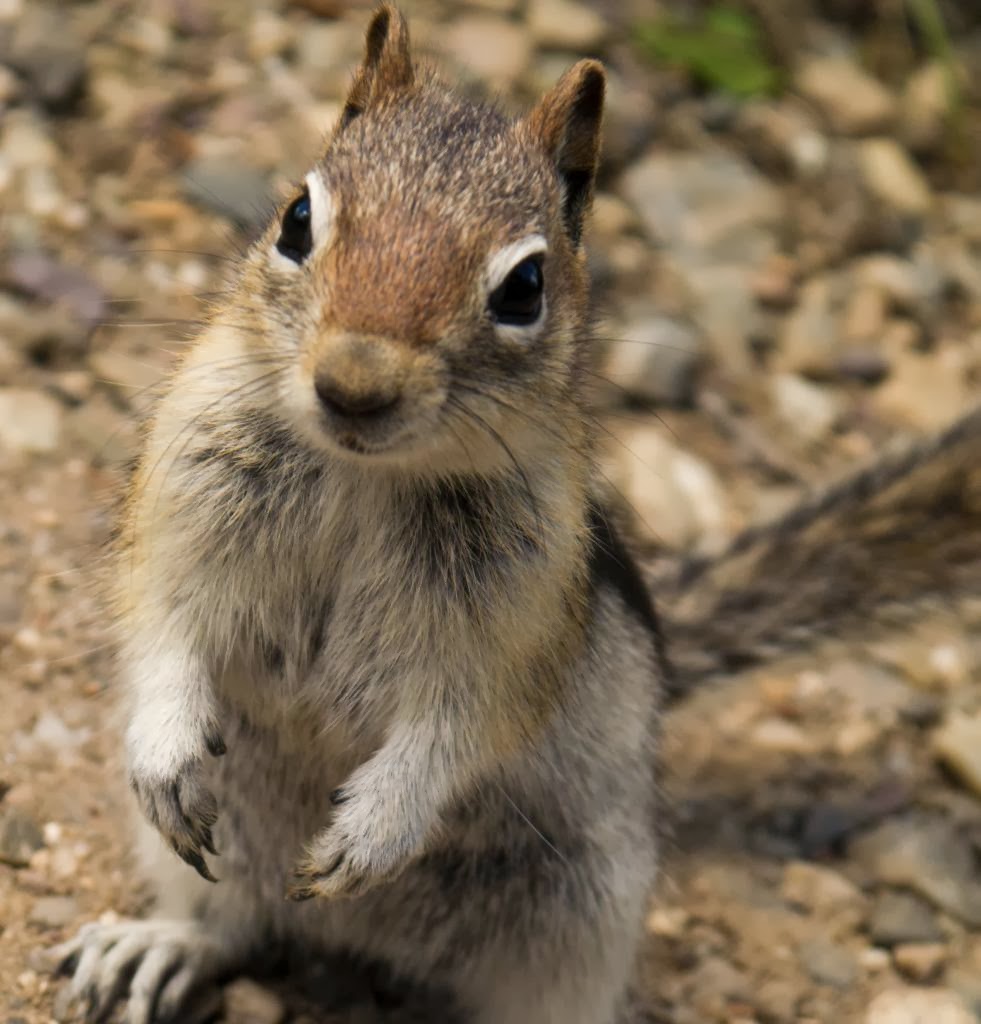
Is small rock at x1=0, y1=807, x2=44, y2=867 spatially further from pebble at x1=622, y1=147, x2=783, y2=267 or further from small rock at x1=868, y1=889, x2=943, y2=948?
pebble at x1=622, y1=147, x2=783, y2=267

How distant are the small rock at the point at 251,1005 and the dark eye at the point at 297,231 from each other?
1.63 meters

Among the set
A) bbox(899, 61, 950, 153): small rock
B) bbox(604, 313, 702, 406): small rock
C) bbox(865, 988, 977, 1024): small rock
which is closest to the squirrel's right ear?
bbox(604, 313, 702, 406): small rock

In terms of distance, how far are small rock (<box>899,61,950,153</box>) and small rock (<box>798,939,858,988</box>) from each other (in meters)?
3.74

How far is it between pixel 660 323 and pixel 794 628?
1778mm

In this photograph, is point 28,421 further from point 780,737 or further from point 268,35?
point 780,737

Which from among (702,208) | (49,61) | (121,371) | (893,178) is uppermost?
(49,61)

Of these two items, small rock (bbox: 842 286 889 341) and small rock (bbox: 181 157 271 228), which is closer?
small rock (bbox: 181 157 271 228)

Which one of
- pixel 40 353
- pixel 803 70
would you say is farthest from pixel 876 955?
pixel 803 70

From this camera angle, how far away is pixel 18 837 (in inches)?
131

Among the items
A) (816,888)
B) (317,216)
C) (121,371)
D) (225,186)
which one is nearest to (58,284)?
(121,371)

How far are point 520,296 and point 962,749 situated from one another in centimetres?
237

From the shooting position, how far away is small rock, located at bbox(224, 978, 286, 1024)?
3.25m

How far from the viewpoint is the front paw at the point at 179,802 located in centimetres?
273

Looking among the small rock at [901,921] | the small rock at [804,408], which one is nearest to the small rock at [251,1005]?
the small rock at [901,921]
